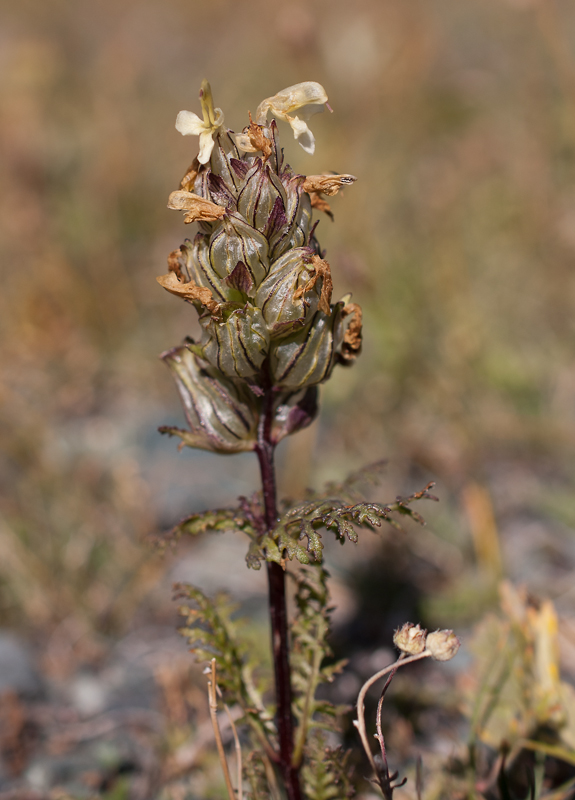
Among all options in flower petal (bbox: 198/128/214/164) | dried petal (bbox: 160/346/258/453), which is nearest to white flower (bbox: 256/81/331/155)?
flower petal (bbox: 198/128/214/164)

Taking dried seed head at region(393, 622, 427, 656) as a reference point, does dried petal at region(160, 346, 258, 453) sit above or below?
above

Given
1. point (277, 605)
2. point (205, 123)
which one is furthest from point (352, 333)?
point (277, 605)

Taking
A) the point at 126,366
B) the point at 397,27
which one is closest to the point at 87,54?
the point at 397,27

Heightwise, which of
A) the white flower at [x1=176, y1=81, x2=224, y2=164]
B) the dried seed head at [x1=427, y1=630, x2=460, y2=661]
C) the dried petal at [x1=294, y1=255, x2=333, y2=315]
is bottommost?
the dried seed head at [x1=427, y1=630, x2=460, y2=661]

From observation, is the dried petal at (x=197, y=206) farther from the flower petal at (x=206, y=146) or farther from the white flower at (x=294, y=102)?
the white flower at (x=294, y=102)

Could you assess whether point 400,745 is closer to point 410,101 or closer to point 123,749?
point 123,749

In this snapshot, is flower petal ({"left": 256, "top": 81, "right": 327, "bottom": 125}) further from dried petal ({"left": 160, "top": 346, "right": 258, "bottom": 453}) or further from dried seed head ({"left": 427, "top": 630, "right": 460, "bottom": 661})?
dried seed head ({"left": 427, "top": 630, "right": 460, "bottom": 661})

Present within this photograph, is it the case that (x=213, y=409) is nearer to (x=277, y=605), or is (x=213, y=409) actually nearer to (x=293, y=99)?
(x=277, y=605)
